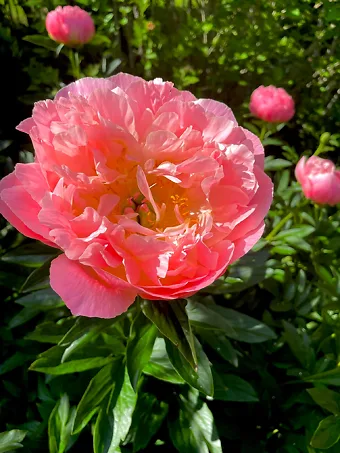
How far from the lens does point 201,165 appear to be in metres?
0.66

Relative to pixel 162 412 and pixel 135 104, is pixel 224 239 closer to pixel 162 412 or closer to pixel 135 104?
pixel 135 104

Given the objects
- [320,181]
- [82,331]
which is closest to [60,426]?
[82,331]

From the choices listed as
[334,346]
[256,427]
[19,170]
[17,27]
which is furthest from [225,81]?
[19,170]

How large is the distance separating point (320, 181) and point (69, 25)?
785 millimetres

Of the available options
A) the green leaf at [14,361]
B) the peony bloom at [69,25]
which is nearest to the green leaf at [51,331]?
the green leaf at [14,361]

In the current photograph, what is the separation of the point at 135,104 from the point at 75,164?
124 mm

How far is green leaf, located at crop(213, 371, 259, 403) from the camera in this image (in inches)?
39.0

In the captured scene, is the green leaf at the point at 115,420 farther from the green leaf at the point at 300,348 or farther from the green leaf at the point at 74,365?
the green leaf at the point at 300,348

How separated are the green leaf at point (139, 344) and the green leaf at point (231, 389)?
0.23 m

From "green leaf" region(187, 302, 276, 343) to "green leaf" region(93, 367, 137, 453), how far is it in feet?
0.63

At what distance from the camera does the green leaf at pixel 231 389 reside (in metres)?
0.99

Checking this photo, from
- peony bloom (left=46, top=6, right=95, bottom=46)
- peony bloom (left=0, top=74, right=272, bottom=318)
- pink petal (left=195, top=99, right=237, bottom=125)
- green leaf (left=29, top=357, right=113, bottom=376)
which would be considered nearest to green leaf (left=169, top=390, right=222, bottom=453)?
green leaf (left=29, top=357, right=113, bottom=376)

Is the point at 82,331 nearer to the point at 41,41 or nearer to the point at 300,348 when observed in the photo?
the point at 300,348

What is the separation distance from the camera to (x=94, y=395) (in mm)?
922
